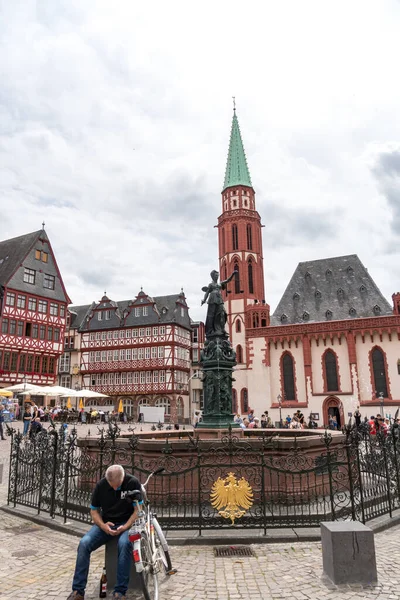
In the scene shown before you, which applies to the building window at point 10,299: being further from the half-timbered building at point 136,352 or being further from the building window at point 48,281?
the half-timbered building at point 136,352

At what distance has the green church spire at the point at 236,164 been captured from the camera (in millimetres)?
56562

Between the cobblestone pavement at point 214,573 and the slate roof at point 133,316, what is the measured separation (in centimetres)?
4799

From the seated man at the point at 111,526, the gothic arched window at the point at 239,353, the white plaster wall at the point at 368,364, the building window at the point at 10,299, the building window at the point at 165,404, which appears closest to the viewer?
the seated man at the point at 111,526

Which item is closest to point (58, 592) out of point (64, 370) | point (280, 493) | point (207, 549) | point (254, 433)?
point (207, 549)

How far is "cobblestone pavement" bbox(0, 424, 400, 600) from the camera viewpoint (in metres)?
5.31

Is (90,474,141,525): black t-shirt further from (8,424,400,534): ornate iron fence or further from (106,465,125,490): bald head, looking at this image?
(8,424,400,534): ornate iron fence

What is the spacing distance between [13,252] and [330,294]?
103 ft

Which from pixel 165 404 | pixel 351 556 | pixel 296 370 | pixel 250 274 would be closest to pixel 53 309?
pixel 165 404

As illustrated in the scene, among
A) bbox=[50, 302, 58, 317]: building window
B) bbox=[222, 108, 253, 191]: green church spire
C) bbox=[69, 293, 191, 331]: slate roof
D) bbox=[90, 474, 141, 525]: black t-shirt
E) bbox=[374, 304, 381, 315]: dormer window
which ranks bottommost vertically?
bbox=[90, 474, 141, 525]: black t-shirt

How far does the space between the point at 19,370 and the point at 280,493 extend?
3624 centimetres

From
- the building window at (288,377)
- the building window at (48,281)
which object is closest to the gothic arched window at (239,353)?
the building window at (288,377)

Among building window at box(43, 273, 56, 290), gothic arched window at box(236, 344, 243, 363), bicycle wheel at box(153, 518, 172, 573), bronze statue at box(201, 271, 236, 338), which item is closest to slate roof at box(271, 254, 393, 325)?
gothic arched window at box(236, 344, 243, 363)

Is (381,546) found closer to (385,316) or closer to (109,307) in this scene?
(385,316)

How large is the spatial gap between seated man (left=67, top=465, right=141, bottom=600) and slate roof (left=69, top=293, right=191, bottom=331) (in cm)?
4953
